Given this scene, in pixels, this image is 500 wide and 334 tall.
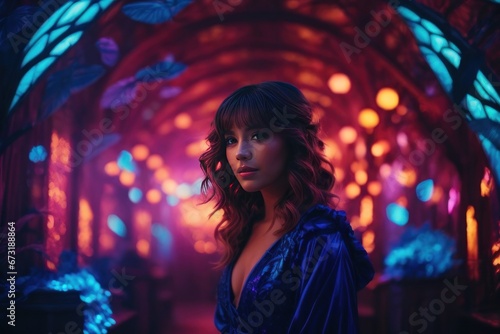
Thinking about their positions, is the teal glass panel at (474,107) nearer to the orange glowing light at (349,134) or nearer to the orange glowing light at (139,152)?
the orange glowing light at (349,134)

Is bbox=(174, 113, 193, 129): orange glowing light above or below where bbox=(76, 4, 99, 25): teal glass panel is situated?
above

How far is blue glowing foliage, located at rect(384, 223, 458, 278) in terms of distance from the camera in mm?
4117

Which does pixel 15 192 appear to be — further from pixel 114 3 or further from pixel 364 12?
pixel 364 12

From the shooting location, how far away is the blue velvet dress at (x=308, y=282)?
5.51 ft

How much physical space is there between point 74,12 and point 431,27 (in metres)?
2.42

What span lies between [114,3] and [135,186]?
5.32m

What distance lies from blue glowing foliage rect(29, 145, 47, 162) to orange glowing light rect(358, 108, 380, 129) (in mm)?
4928

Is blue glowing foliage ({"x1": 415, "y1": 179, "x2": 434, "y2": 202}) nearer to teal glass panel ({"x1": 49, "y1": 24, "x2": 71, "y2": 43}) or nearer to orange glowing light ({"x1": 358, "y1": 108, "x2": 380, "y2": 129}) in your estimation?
orange glowing light ({"x1": 358, "y1": 108, "x2": 380, "y2": 129})

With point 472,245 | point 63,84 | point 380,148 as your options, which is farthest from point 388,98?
point 63,84

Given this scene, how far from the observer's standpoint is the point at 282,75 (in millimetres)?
7672

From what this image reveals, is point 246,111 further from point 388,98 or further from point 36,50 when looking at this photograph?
point 388,98

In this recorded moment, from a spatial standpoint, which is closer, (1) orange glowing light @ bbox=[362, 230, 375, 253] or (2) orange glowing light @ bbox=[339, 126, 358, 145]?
(1) orange glowing light @ bbox=[362, 230, 375, 253]

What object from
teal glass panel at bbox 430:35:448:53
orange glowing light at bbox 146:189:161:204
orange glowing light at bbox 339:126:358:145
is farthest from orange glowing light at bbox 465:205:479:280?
orange glowing light at bbox 146:189:161:204

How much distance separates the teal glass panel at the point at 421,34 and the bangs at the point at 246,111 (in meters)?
1.90
